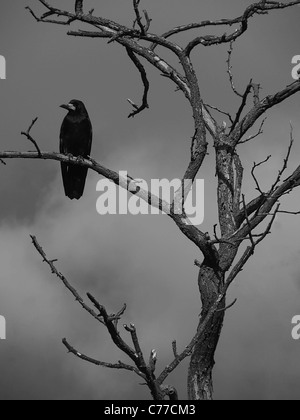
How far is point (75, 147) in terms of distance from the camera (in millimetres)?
12398

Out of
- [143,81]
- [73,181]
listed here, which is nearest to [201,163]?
[143,81]

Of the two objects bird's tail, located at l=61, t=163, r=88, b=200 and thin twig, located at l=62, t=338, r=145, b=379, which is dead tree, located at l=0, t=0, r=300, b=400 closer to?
thin twig, located at l=62, t=338, r=145, b=379

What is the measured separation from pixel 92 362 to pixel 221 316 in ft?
6.34

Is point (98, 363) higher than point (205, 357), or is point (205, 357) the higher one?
point (205, 357)

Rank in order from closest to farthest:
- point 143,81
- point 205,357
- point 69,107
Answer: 1. point 205,357
2. point 143,81
3. point 69,107

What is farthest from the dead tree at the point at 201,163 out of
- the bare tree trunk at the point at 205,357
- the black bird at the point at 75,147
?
the black bird at the point at 75,147

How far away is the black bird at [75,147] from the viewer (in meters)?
12.4

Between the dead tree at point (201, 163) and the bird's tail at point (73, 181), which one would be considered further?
the bird's tail at point (73, 181)

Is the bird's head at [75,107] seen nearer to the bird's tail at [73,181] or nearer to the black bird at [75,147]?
the black bird at [75,147]

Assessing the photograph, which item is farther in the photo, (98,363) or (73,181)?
(73,181)

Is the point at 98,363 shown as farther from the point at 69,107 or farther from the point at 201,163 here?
the point at 69,107

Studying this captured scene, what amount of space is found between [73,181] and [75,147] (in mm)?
638

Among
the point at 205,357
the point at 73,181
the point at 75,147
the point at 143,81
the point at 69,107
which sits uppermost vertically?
the point at 69,107
